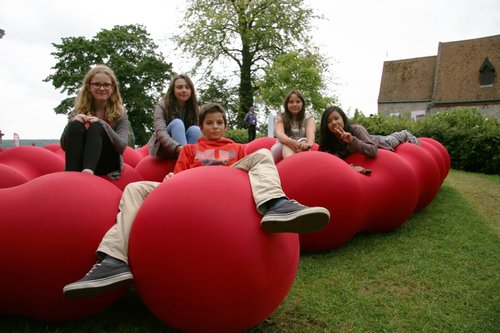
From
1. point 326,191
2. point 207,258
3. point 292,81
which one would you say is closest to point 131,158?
point 326,191

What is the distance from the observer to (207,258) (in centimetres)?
248

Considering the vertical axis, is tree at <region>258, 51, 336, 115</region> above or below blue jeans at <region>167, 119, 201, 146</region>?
above

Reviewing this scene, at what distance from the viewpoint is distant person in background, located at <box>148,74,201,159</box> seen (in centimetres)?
562

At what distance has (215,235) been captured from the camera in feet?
8.24

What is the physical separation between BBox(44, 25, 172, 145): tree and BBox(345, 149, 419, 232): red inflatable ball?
34.4 metres

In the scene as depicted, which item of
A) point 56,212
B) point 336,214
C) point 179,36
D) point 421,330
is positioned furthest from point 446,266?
point 179,36

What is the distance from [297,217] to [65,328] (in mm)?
1937

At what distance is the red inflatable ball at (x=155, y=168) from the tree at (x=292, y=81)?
20.0 m

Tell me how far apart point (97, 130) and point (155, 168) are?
190cm

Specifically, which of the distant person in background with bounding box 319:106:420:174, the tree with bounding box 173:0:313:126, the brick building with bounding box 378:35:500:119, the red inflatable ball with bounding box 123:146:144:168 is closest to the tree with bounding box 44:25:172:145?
the tree with bounding box 173:0:313:126

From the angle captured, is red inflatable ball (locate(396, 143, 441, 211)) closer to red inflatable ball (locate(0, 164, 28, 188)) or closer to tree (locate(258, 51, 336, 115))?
red inflatable ball (locate(0, 164, 28, 188))

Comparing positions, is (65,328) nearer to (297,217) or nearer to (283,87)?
(297,217)

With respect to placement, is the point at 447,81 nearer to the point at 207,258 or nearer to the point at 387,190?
the point at 387,190

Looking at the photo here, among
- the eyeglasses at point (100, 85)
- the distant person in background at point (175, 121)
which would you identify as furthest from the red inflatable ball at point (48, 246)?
the distant person in background at point (175, 121)
